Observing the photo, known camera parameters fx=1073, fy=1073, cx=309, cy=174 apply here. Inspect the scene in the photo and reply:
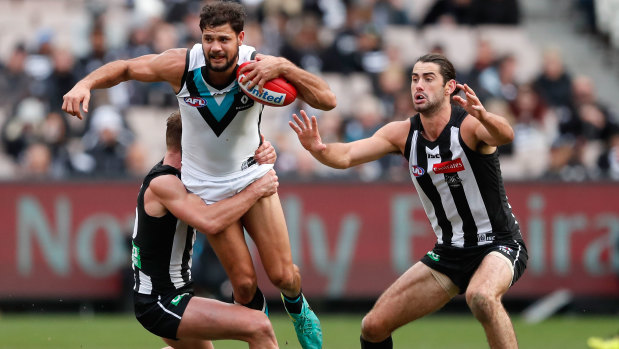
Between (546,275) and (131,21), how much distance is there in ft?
26.8

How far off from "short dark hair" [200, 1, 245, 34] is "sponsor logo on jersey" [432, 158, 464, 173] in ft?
6.56

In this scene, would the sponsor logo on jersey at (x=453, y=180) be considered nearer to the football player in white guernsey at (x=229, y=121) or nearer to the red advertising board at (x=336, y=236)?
the football player in white guernsey at (x=229, y=121)

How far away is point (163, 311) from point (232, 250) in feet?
2.57

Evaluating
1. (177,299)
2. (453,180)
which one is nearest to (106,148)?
(177,299)

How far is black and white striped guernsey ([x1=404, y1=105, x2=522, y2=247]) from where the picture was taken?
8.88 m

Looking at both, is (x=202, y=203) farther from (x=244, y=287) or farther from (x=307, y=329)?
(x=307, y=329)

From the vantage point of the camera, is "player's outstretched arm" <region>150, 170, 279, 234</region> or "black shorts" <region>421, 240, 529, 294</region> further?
"black shorts" <region>421, 240, 529, 294</region>

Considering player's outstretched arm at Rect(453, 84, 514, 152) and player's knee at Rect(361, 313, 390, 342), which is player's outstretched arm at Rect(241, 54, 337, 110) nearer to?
player's outstretched arm at Rect(453, 84, 514, 152)

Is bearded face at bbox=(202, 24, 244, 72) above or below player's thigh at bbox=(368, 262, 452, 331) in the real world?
above

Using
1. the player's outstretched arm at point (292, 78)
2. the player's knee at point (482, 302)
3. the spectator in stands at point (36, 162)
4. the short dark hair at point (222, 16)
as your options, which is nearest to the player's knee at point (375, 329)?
the player's knee at point (482, 302)

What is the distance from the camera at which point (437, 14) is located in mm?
19188

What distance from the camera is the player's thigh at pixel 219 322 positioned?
26.7 ft

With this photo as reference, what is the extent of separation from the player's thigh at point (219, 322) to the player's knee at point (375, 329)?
3.52 ft

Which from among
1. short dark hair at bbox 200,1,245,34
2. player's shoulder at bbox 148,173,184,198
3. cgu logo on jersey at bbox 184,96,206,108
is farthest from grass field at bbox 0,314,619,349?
short dark hair at bbox 200,1,245,34
